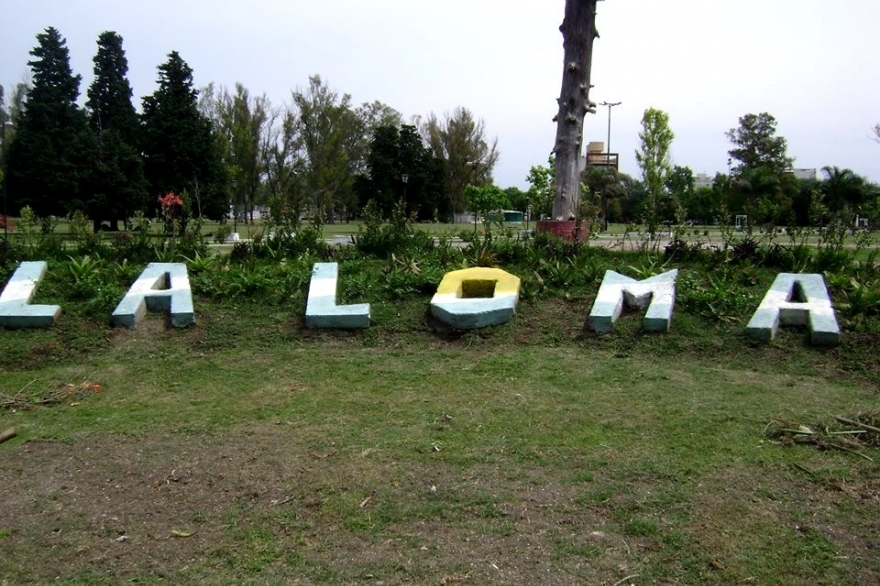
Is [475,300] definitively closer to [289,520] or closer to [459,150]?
[289,520]

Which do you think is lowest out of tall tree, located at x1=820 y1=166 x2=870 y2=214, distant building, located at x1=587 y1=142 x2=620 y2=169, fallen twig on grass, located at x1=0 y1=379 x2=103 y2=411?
fallen twig on grass, located at x1=0 y1=379 x2=103 y2=411

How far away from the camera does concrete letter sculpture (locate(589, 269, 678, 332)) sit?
7055 mm

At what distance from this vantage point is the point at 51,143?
101 feet

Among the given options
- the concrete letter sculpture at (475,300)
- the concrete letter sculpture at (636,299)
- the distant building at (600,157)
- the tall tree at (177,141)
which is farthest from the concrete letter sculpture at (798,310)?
the distant building at (600,157)

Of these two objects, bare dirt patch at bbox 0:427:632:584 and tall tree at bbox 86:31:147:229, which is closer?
bare dirt patch at bbox 0:427:632:584

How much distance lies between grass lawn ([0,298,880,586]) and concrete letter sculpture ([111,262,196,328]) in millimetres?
395

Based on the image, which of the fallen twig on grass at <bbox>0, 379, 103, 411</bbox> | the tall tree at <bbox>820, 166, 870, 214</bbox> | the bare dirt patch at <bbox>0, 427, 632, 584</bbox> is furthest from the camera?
the tall tree at <bbox>820, 166, 870, 214</bbox>

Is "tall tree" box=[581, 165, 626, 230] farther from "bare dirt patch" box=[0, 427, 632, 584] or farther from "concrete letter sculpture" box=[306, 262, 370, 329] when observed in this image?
"bare dirt patch" box=[0, 427, 632, 584]

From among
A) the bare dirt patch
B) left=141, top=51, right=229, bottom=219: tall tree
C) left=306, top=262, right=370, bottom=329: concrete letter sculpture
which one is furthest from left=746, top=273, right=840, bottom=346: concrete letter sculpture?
left=141, top=51, right=229, bottom=219: tall tree

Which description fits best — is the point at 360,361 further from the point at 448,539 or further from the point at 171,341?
the point at 448,539

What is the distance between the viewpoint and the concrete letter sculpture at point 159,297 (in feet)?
24.2

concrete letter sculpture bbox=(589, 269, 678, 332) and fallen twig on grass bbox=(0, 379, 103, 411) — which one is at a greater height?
concrete letter sculpture bbox=(589, 269, 678, 332)

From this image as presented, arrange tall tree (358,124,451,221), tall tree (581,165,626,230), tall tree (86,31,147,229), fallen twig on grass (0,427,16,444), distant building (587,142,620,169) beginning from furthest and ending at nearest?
distant building (587,142,620,169) < tall tree (358,124,451,221) < tall tree (581,165,626,230) < tall tree (86,31,147,229) < fallen twig on grass (0,427,16,444)

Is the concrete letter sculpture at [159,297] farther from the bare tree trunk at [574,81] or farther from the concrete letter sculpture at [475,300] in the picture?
the bare tree trunk at [574,81]
